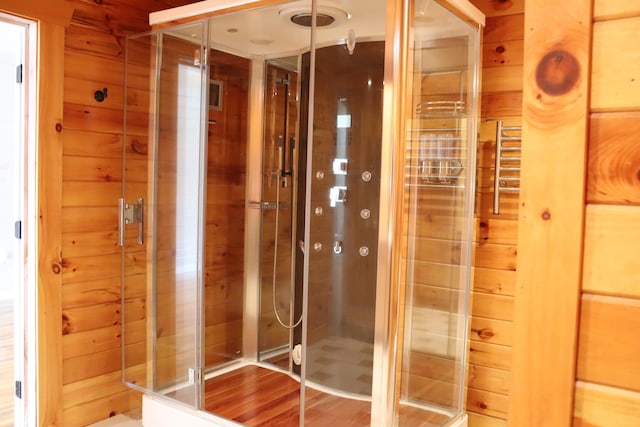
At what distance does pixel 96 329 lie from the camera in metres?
2.98

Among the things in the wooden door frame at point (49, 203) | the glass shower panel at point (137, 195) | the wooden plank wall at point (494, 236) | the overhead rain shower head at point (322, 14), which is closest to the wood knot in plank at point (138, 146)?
the glass shower panel at point (137, 195)

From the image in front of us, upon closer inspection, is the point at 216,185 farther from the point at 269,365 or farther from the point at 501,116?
the point at 501,116

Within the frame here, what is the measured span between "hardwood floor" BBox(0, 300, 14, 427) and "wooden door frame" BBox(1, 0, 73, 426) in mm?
261

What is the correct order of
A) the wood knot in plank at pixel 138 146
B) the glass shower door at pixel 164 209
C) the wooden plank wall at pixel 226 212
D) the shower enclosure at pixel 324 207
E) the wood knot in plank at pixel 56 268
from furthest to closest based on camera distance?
1. the wooden plank wall at pixel 226 212
2. the wood knot in plank at pixel 138 146
3. the glass shower door at pixel 164 209
4. the wood knot in plank at pixel 56 268
5. the shower enclosure at pixel 324 207

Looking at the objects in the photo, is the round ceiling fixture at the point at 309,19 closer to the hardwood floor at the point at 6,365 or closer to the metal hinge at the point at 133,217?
the metal hinge at the point at 133,217

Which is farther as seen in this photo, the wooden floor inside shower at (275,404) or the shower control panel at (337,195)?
the shower control panel at (337,195)

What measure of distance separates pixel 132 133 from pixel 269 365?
5.87 feet

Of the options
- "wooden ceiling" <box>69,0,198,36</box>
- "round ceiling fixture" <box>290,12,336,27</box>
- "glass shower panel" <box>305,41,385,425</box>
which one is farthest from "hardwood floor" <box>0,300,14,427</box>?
"round ceiling fixture" <box>290,12,336,27</box>

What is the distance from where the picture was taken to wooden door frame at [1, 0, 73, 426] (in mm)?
2676

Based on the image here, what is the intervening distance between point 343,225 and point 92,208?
55.1 inches

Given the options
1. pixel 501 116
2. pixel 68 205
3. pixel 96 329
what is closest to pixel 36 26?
pixel 68 205

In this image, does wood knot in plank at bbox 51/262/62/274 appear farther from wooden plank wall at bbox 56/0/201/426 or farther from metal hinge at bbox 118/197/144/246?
metal hinge at bbox 118/197/144/246

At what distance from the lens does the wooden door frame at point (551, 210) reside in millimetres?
967

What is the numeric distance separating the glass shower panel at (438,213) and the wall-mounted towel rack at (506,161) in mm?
121
